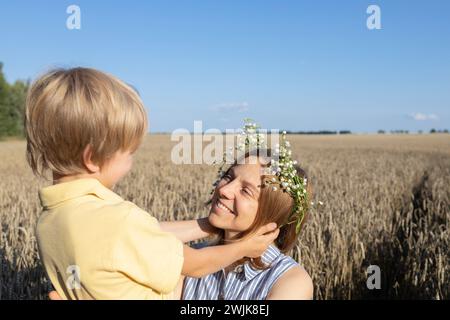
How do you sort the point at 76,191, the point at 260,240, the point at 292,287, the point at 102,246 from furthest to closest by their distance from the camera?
the point at 260,240 < the point at 292,287 < the point at 76,191 < the point at 102,246

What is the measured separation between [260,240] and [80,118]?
2.65 feet

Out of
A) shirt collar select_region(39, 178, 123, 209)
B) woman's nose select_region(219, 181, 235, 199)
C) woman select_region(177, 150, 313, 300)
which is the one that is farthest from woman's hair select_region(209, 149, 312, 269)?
shirt collar select_region(39, 178, 123, 209)

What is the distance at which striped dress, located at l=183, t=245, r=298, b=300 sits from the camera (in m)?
1.74

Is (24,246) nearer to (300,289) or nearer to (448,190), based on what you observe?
(300,289)

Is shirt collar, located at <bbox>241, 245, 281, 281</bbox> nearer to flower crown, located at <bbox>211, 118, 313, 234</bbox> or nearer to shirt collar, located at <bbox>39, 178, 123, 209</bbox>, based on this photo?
flower crown, located at <bbox>211, 118, 313, 234</bbox>

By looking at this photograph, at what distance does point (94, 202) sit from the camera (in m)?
1.31

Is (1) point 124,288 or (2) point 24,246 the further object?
(2) point 24,246

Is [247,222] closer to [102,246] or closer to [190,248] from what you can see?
[190,248]

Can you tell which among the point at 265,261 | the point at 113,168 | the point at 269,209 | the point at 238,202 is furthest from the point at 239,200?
the point at 113,168

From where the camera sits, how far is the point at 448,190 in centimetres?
802
